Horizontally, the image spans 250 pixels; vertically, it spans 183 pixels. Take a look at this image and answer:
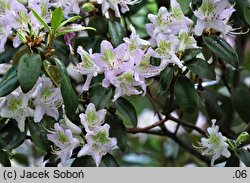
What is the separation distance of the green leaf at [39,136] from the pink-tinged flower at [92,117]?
0.42 ft

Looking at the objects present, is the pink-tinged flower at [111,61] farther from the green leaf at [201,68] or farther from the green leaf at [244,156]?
the green leaf at [244,156]

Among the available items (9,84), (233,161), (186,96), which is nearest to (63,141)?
(9,84)

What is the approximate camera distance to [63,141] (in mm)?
1264

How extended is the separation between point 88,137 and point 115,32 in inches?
12.3

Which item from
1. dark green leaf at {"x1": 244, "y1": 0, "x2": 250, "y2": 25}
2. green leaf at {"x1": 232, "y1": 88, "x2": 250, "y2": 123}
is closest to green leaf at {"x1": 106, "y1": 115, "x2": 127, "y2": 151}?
dark green leaf at {"x1": 244, "y1": 0, "x2": 250, "y2": 25}

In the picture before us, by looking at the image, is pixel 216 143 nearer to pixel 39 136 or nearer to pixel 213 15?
pixel 213 15

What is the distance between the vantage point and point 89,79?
Result: 1.28 meters

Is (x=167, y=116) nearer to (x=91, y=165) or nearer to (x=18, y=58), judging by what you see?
(x=91, y=165)

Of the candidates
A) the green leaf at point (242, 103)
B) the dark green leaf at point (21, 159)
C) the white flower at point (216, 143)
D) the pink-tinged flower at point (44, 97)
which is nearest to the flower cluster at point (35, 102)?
the pink-tinged flower at point (44, 97)

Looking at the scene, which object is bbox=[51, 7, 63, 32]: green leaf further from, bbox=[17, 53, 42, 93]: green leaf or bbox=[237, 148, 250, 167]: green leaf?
bbox=[237, 148, 250, 167]: green leaf

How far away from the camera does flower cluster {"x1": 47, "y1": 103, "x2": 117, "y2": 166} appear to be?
1.24 m

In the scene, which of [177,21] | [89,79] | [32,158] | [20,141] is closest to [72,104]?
[89,79]

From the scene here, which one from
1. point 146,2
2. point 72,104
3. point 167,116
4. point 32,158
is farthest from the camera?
point 32,158
